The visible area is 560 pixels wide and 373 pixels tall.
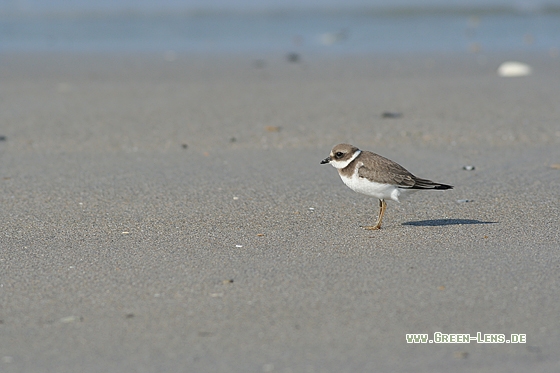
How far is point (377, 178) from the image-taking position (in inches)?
186

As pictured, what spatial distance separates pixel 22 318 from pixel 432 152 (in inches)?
173

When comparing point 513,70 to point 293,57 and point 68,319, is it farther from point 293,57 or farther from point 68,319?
point 68,319

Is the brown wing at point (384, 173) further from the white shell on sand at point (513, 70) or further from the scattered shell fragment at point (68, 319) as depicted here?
the white shell on sand at point (513, 70)

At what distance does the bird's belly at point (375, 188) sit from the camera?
4.74 meters

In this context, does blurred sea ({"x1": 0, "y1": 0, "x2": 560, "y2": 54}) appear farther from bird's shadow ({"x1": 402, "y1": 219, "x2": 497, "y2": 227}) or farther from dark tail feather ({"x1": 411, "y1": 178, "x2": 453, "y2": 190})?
dark tail feather ({"x1": 411, "y1": 178, "x2": 453, "y2": 190})

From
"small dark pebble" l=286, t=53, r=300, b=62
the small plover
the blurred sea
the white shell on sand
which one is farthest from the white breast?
the blurred sea

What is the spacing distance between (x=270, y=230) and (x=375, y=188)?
2.43 ft

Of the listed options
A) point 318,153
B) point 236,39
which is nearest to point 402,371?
point 318,153

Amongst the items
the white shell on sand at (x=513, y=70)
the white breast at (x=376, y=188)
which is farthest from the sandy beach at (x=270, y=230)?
the white shell on sand at (x=513, y=70)

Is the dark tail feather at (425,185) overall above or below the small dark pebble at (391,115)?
below

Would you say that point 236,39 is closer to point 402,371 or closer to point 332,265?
point 332,265

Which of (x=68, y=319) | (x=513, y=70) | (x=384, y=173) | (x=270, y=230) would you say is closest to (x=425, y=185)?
(x=384, y=173)

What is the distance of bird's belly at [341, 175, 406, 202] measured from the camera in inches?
187

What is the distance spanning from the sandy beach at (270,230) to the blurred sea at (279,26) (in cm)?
416
